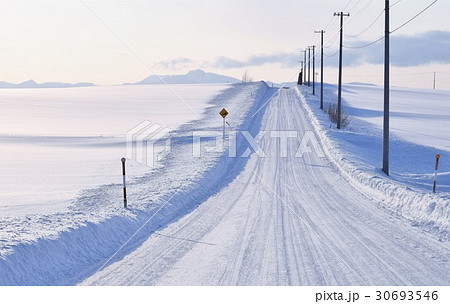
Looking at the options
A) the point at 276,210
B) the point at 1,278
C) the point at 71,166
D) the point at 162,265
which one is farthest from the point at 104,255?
the point at 71,166

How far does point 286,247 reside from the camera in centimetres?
916

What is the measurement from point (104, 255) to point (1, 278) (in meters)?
2.10

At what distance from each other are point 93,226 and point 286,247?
4148mm

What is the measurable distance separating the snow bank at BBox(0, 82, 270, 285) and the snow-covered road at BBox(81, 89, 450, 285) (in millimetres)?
503

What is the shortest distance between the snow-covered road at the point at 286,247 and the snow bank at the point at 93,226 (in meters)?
0.50

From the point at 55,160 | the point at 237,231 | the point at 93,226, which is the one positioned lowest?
the point at 237,231

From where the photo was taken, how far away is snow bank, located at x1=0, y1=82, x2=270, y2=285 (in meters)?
7.93

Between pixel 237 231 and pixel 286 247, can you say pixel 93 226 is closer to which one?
pixel 237 231

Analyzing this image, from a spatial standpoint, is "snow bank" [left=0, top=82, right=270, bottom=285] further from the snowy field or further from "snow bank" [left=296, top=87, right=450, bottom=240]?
"snow bank" [left=296, top=87, right=450, bottom=240]

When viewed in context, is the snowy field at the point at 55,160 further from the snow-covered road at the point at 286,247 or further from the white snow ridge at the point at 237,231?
the snow-covered road at the point at 286,247

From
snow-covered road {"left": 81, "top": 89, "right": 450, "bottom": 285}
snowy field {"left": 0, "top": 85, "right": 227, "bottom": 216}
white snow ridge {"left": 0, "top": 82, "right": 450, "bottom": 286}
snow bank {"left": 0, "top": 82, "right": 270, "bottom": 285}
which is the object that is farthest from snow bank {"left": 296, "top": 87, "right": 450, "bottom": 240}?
snowy field {"left": 0, "top": 85, "right": 227, "bottom": 216}

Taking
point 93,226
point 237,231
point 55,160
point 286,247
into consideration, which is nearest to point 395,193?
point 237,231

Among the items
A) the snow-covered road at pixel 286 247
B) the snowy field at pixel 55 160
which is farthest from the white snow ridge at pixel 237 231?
the snowy field at pixel 55 160

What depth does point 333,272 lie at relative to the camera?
7.68 metres
